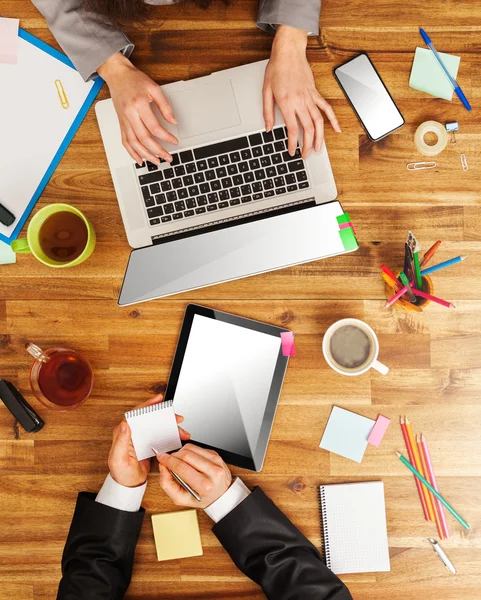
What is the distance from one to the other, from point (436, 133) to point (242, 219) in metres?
0.44

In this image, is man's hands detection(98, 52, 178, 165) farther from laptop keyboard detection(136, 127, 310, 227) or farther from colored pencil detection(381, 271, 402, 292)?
colored pencil detection(381, 271, 402, 292)

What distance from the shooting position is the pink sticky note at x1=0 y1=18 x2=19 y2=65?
1146 millimetres

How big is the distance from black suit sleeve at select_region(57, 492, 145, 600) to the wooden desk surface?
43 mm

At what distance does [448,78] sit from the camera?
1146mm

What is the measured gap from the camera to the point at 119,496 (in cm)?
112

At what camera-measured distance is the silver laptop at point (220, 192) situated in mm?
1114

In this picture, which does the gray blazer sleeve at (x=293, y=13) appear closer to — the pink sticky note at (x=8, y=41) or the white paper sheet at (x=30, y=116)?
the white paper sheet at (x=30, y=116)

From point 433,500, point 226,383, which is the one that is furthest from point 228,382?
point 433,500

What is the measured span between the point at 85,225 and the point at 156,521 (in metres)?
0.62

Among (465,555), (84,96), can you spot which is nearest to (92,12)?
(84,96)

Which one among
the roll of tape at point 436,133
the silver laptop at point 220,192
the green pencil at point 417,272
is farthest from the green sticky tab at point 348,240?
the roll of tape at point 436,133

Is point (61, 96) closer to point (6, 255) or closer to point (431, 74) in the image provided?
point (6, 255)

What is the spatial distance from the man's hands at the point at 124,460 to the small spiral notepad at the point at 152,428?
0.03 m

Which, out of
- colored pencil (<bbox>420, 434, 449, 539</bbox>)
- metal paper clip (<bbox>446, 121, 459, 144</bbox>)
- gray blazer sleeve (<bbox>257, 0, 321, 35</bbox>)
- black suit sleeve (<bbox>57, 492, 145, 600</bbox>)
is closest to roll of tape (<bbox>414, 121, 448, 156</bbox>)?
metal paper clip (<bbox>446, 121, 459, 144</bbox>)
